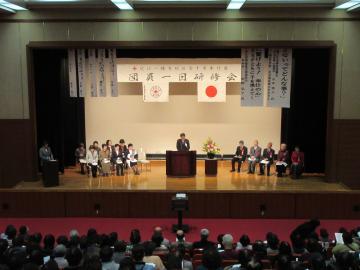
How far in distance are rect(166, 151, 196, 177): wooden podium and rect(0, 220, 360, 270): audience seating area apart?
5273mm

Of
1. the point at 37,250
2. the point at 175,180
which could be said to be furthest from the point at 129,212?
the point at 37,250

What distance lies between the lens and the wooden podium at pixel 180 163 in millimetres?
12930

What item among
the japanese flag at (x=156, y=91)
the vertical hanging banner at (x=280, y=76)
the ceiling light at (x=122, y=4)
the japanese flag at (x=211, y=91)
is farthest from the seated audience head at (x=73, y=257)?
the japanese flag at (x=211, y=91)

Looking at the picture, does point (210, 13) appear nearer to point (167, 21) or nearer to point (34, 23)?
point (167, 21)

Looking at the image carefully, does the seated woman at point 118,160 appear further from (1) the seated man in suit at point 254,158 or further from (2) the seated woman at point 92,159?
(1) the seated man in suit at point 254,158

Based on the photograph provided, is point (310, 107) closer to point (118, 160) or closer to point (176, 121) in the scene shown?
point (176, 121)

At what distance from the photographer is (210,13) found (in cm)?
1195

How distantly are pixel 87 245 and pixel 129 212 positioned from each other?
174 inches

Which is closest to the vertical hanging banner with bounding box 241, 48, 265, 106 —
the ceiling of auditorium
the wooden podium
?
the ceiling of auditorium

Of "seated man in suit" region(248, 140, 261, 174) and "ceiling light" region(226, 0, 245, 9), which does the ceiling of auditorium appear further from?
"seated man in suit" region(248, 140, 261, 174)

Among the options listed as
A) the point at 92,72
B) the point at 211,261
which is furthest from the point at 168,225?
the point at 92,72

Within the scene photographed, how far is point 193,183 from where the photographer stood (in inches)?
474

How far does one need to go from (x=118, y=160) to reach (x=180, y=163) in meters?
1.94

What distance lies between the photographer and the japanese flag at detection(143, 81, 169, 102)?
575 inches
